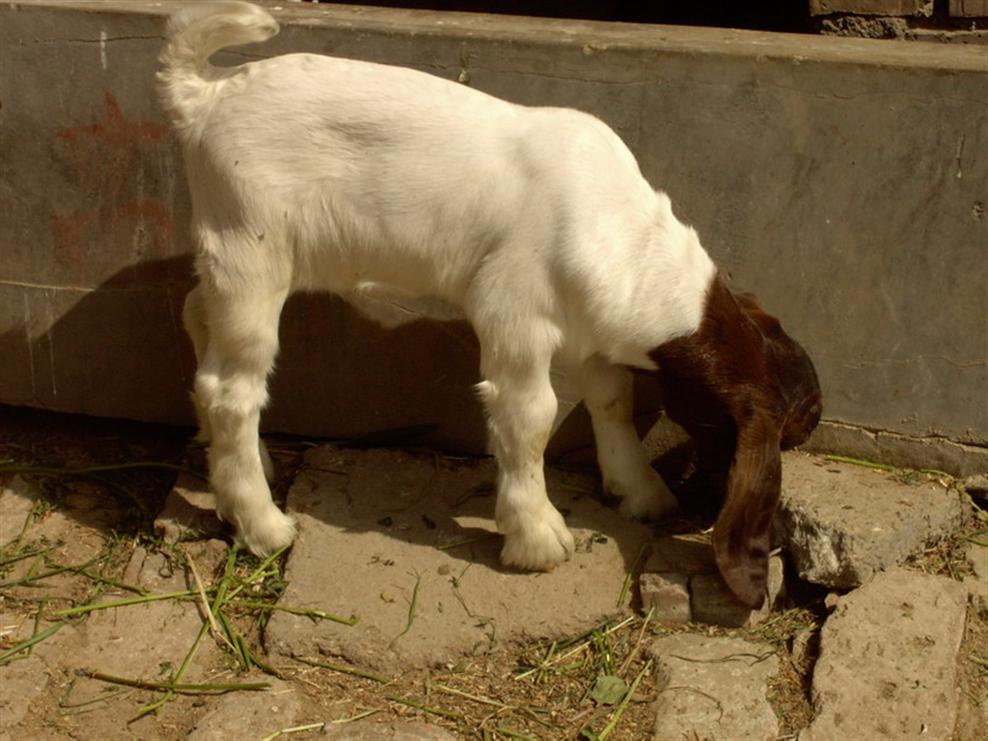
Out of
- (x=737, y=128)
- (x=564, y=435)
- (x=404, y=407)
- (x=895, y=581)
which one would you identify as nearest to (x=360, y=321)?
Answer: (x=404, y=407)

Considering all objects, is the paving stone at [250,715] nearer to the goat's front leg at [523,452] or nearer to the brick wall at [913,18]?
the goat's front leg at [523,452]

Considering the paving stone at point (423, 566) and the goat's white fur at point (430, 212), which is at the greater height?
the goat's white fur at point (430, 212)

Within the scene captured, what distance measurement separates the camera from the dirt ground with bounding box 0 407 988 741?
3809 millimetres

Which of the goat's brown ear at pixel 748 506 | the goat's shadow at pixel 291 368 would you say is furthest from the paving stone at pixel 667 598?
the goat's shadow at pixel 291 368

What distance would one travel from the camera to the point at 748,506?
4.04m

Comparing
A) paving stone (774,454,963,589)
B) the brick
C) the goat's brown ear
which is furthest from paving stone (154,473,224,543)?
the brick

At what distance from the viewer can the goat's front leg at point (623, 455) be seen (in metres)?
4.43

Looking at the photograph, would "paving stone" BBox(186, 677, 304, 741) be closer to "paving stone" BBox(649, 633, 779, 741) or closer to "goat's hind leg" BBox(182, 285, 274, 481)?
"goat's hind leg" BBox(182, 285, 274, 481)

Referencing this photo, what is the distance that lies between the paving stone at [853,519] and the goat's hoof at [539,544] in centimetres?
72

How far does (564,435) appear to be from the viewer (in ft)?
15.9

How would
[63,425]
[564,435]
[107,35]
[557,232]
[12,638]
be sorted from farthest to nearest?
[63,425]
[564,435]
[107,35]
[12,638]
[557,232]

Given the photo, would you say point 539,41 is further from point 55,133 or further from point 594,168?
point 55,133

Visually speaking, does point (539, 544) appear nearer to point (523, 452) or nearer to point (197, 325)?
point (523, 452)

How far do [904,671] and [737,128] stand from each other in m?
1.75
